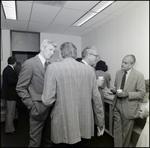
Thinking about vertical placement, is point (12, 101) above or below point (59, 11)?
below

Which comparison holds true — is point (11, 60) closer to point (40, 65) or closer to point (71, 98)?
point (40, 65)

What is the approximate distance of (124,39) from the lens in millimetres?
954

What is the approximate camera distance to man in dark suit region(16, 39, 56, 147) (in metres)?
0.89

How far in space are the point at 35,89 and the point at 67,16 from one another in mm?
614

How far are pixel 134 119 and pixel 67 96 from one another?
56 centimetres

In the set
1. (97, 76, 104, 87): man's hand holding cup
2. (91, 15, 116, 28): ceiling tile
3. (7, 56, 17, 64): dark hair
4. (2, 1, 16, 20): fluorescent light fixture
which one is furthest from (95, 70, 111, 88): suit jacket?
(2, 1, 16, 20): fluorescent light fixture

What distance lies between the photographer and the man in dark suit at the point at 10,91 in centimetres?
86

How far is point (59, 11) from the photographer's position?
882 millimetres

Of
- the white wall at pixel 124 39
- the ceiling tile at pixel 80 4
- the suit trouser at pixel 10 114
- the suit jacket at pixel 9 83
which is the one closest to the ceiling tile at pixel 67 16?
the ceiling tile at pixel 80 4

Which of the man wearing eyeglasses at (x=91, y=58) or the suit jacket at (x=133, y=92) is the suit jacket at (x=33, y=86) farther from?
the suit jacket at (x=133, y=92)

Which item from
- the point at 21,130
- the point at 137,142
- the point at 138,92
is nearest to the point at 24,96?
the point at 21,130

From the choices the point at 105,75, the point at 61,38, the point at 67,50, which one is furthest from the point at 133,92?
the point at 61,38

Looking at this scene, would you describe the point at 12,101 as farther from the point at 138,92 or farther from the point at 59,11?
the point at 138,92

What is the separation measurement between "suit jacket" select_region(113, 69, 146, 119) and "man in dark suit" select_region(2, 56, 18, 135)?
81 cm
